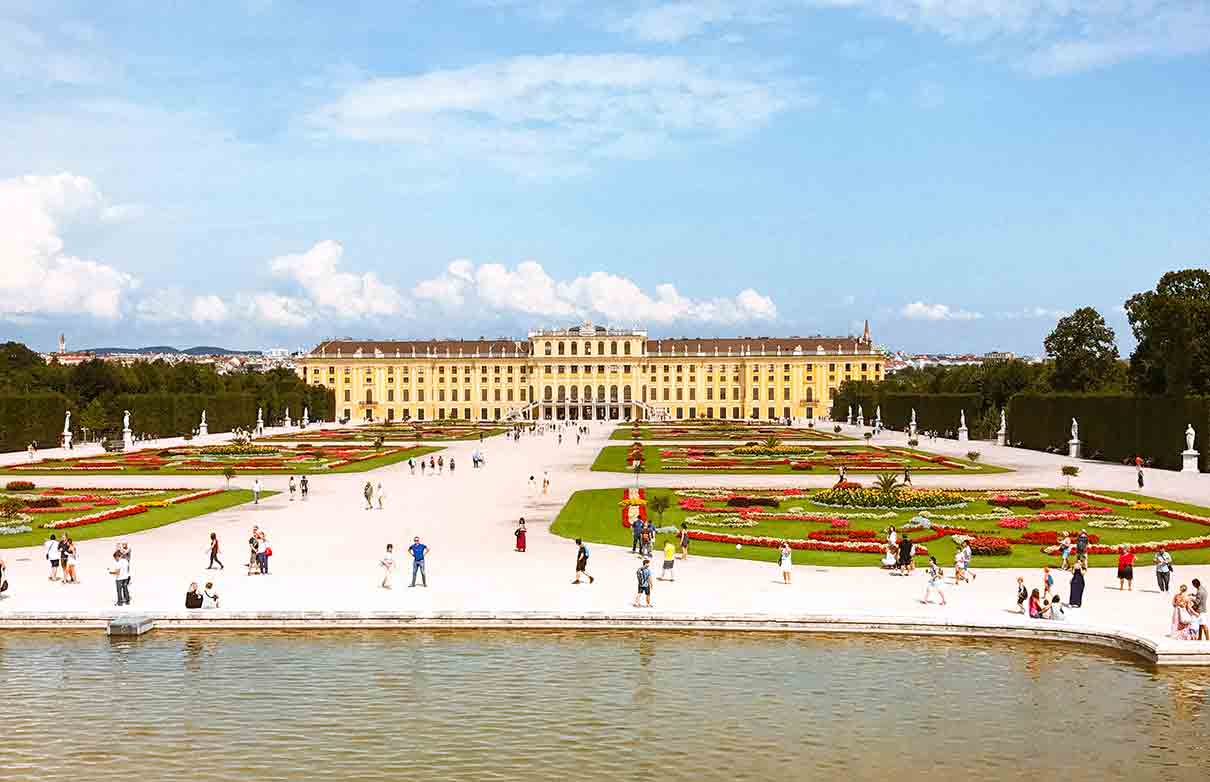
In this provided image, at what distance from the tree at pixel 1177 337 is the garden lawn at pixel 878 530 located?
58.1 ft

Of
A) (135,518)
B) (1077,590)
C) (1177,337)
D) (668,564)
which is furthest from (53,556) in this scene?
(1177,337)

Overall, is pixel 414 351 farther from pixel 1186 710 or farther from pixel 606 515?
pixel 1186 710

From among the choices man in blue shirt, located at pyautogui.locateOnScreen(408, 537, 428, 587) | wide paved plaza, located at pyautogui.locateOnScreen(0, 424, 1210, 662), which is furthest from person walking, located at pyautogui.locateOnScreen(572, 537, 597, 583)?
man in blue shirt, located at pyautogui.locateOnScreen(408, 537, 428, 587)

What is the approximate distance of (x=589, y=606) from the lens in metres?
19.0

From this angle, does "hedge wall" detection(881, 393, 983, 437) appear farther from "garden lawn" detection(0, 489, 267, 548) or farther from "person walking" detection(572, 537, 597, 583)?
"person walking" detection(572, 537, 597, 583)

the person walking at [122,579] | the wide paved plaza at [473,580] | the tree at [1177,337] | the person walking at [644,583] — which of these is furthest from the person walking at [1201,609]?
the tree at [1177,337]

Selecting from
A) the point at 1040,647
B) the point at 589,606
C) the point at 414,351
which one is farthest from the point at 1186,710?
the point at 414,351

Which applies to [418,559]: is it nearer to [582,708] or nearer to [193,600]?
[193,600]

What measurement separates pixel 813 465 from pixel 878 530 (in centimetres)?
2581

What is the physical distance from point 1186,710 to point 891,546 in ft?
30.6

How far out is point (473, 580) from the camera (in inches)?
853

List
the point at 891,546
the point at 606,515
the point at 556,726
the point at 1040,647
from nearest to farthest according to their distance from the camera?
the point at 556,726 → the point at 1040,647 → the point at 891,546 → the point at 606,515

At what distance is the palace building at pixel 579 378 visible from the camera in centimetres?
15538

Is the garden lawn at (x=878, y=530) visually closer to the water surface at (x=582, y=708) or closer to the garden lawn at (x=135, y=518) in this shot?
the water surface at (x=582, y=708)
